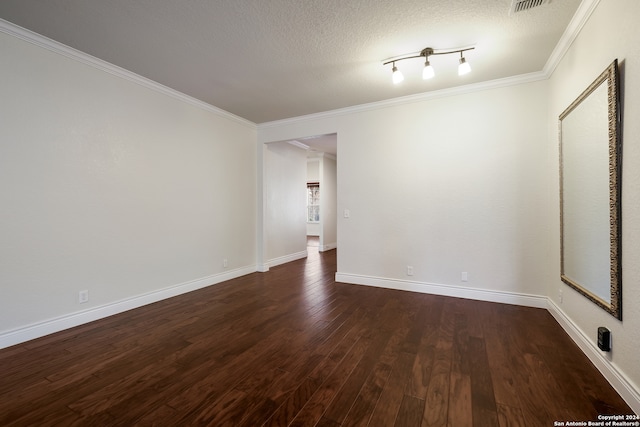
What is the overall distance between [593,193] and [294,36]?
2.76 m

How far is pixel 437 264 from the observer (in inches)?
146

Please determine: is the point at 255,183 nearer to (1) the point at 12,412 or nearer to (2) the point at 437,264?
(2) the point at 437,264

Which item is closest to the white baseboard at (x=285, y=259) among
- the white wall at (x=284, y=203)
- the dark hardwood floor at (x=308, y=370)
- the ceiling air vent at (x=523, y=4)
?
the white wall at (x=284, y=203)

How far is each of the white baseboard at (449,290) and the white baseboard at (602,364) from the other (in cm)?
45

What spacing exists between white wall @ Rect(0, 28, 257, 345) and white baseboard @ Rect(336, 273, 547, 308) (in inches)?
92.2

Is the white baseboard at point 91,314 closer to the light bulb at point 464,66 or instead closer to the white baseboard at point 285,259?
the white baseboard at point 285,259

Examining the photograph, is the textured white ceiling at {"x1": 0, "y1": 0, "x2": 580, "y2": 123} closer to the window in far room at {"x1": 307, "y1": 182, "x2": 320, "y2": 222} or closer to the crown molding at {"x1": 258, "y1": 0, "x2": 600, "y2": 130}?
the crown molding at {"x1": 258, "y1": 0, "x2": 600, "y2": 130}

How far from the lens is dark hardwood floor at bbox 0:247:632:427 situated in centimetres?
157

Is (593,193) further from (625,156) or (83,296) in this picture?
(83,296)

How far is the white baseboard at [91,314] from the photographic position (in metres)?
2.39

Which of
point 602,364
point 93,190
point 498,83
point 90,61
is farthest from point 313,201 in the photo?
point 602,364

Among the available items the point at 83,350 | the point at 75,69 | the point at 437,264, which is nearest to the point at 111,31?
the point at 75,69

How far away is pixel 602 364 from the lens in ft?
6.17

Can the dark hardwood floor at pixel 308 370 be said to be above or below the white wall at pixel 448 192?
below
